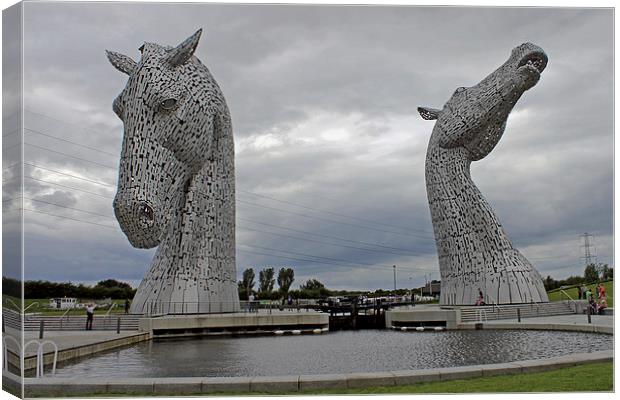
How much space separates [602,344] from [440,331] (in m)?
5.61

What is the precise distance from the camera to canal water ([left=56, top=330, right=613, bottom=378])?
9.14 metres

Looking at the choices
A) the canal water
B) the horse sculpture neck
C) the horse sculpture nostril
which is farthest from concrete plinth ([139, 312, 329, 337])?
the horse sculpture neck

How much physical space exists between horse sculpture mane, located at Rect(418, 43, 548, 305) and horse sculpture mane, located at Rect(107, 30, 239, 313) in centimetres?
709

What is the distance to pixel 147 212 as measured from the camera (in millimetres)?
14047

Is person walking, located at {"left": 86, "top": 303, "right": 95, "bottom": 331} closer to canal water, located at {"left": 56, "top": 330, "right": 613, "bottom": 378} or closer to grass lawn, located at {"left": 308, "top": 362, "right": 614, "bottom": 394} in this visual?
canal water, located at {"left": 56, "top": 330, "right": 613, "bottom": 378}

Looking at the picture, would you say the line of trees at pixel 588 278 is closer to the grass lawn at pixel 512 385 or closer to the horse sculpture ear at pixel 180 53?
the grass lawn at pixel 512 385

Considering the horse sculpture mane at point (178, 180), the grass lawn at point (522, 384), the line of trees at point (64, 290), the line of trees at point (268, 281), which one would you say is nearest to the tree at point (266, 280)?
the line of trees at point (268, 281)

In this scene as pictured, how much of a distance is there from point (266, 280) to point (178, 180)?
43537 mm

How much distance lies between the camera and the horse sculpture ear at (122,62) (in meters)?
16.7

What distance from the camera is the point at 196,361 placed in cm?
1023

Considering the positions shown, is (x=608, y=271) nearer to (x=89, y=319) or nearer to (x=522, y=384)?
(x=522, y=384)

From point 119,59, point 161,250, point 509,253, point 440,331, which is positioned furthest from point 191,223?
point 509,253

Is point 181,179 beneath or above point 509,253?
above

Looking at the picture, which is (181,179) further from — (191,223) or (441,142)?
(441,142)
